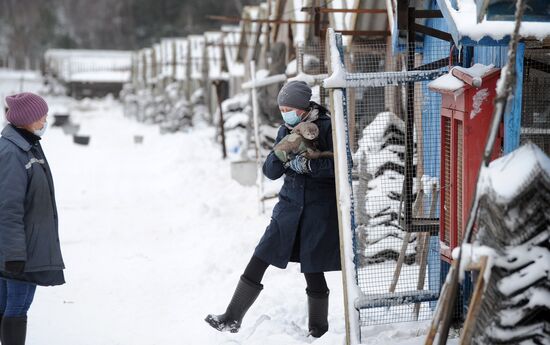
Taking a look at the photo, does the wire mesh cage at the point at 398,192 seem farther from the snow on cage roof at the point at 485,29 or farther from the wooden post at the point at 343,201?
the snow on cage roof at the point at 485,29

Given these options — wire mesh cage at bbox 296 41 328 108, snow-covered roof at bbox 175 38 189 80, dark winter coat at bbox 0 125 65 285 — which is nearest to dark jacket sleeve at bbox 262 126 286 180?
dark winter coat at bbox 0 125 65 285

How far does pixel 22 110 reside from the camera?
4918 millimetres

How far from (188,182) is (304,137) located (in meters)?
9.95

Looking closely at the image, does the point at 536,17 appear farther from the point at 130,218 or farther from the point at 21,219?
the point at 130,218

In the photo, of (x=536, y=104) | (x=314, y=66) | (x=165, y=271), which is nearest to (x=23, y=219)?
(x=536, y=104)

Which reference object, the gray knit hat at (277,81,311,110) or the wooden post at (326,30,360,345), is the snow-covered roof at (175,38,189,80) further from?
the wooden post at (326,30,360,345)

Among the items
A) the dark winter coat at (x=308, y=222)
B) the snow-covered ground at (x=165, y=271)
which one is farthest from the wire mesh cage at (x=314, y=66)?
the dark winter coat at (x=308, y=222)

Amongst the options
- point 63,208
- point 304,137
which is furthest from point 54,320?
point 63,208

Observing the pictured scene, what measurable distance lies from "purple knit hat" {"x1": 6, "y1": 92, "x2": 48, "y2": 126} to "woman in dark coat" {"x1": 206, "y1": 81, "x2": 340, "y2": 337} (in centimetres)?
145

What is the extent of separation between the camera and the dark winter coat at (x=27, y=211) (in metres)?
4.71

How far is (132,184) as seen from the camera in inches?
608

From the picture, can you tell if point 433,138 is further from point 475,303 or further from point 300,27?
point 300,27

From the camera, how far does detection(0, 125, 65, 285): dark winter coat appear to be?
4.71m

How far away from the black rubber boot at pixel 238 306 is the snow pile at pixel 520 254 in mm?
2141
